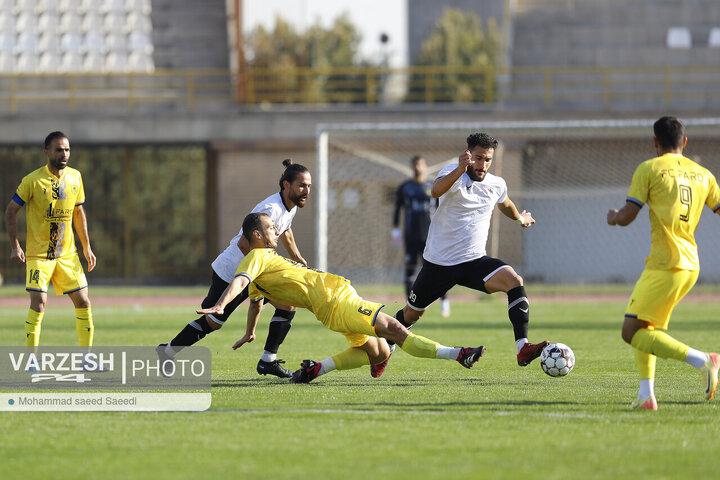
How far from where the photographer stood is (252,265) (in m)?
6.78

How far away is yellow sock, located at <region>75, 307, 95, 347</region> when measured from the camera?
845 centimetres

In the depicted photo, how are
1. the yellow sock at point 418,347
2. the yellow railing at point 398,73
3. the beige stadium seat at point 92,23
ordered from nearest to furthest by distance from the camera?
the yellow sock at point 418,347 < the yellow railing at point 398,73 < the beige stadium seat at point 92,23

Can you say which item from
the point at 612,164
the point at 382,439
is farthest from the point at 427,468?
the point at 612,164

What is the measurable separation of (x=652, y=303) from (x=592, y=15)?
24.9 meters

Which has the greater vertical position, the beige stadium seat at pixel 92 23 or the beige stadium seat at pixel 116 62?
the beige stadium seat at pixel 92 23

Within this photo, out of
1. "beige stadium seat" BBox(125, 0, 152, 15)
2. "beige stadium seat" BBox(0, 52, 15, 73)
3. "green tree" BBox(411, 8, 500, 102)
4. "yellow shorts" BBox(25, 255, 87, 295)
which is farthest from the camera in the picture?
"green tree" BBox(411, 8, 500, 102)

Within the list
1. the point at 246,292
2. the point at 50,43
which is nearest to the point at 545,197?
the point at 50,43

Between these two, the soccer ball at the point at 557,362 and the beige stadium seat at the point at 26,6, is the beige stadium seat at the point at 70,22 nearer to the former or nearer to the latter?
the beige stadium seat at the point at 26,6

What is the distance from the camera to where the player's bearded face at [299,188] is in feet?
25.1

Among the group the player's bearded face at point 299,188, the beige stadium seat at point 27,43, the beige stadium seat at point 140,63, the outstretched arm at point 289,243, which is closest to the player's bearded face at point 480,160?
the player's bearded face at point 299,188

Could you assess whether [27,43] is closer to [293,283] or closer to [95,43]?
[95,43]

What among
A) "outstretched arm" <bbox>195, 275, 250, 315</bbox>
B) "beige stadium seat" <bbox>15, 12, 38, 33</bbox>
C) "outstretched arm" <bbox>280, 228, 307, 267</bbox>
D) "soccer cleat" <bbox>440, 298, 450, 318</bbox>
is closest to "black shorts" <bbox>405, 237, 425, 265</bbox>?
"soccer cleat" <bbox>440, 298, 450, 318</bbox>

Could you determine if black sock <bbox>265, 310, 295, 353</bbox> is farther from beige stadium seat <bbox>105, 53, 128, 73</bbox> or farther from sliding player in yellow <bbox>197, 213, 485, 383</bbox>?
beige stadium seat <bbox>105, 53, 128, 73</bbox>

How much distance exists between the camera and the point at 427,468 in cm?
456
